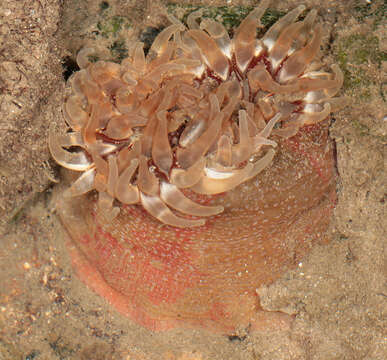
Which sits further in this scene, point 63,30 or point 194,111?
point 63,30

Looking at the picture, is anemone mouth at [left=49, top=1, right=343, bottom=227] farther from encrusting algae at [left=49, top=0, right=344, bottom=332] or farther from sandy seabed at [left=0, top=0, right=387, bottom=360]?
sandy seabed at [left=0, top=0, right=387, bottom=360]

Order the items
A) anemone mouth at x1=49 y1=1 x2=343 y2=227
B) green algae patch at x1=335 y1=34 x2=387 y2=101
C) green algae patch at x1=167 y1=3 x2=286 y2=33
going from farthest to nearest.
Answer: green algae patch at x1=167 y1=3 x2=286 y2=33
green algae patch at x1=335 y1=34 x2=387 y2=101
anemone mouth at x1=49 y1=1 x2=343 y2=227

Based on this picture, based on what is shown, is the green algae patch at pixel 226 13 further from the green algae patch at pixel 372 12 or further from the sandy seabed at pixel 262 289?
the green algae patch at pixel 372 12

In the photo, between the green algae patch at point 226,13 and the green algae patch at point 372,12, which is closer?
the green algae patch at point 372,12

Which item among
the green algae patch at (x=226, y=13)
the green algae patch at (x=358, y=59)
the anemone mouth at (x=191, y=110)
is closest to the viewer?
the anemone mouth at (x=191, y=110)

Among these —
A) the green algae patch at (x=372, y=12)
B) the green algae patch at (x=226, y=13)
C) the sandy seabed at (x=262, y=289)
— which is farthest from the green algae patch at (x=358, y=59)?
the green algae patch at (x=226, y=13)

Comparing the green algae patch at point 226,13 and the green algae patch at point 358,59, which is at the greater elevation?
the green algae patch at point 226,13

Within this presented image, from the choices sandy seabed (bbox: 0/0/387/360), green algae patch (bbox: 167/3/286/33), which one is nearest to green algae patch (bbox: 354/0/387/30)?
sandy seabed (bbox: 0/0/387/360)

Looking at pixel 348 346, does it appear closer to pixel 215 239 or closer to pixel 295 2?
pixel 215 239

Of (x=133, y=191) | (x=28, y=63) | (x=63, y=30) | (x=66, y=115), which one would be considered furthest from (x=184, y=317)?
(x=63, y=30)
